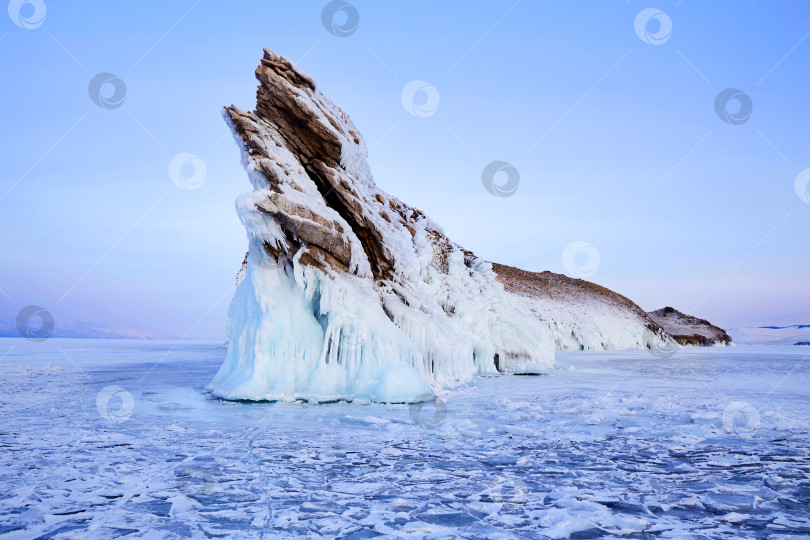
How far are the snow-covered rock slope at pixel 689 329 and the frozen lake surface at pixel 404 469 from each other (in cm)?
6118

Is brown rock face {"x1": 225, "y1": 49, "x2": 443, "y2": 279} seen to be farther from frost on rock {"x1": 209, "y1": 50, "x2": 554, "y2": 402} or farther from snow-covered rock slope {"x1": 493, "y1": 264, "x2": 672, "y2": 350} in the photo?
snow-covered rock slope {"x1": 493, "y1": 264, "x2": 672, "y2": 350}

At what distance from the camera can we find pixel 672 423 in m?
7.72

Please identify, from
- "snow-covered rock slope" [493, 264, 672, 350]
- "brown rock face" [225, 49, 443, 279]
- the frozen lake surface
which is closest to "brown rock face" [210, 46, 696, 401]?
"brown rock face" [225, 49, 443, 279]

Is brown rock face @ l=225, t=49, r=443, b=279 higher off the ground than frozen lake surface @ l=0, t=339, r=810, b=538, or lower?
higher

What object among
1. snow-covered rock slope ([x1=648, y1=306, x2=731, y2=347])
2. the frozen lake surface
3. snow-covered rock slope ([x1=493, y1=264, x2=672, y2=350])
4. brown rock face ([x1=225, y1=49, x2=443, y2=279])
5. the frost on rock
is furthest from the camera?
snow-covered rock slope ([x1=648, y1=306, x2=731, y2=347])

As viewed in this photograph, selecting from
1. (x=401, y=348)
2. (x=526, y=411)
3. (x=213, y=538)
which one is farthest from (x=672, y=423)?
(x=213, y=538)

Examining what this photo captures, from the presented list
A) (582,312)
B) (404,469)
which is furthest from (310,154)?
(582,312)

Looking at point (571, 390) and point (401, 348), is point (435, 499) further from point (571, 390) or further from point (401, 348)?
point (571, 390)

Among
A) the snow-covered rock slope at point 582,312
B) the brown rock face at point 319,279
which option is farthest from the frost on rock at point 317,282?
the snow-covered rock slope at point 582,312

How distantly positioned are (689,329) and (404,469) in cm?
7288

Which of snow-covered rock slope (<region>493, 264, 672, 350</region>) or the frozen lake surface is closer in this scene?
the frozen lake surface

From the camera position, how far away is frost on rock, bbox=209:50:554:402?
33.7ft

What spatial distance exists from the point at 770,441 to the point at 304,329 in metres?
8.16

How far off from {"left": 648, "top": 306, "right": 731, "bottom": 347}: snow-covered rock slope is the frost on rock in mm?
60181
